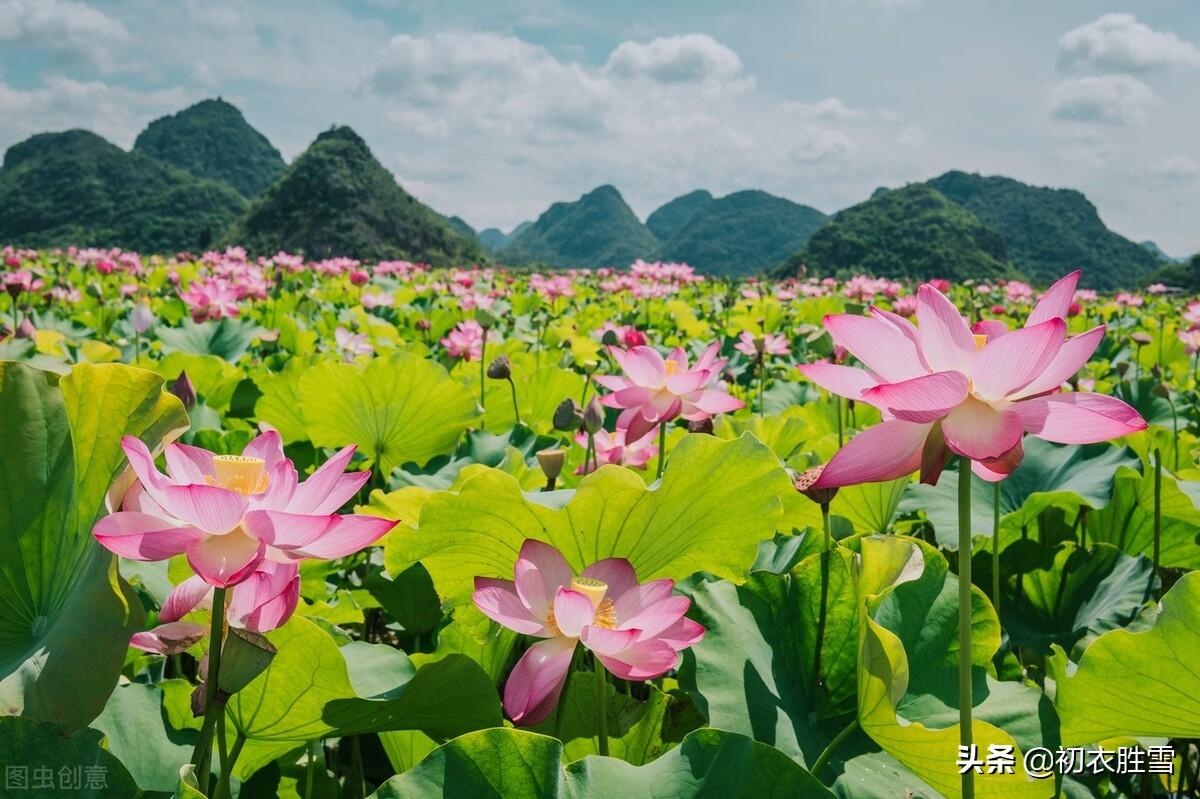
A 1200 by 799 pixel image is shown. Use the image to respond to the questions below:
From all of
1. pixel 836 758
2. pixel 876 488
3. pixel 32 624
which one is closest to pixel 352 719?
pixel 32 624

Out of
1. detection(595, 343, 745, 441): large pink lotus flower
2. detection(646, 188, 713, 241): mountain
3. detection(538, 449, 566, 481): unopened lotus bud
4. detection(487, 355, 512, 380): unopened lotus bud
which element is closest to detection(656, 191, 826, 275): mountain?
detection(646, 188, 713, 241): mountain

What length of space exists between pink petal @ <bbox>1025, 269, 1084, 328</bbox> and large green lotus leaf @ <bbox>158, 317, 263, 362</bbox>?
7.81ft

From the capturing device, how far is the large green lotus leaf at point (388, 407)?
1512 millimetres

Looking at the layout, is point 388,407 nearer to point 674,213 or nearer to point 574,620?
point 574,620

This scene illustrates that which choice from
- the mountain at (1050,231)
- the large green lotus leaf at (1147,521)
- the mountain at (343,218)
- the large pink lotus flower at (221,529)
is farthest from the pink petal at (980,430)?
the mountain at (1050,231)

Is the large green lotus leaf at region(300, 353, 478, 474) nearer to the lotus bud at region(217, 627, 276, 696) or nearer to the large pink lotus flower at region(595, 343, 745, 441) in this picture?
the large pink lotus flower at region(595, 343, 745, 441)

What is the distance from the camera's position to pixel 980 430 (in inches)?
23.0

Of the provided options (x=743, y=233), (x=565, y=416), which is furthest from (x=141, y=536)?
(x=743, y=233)

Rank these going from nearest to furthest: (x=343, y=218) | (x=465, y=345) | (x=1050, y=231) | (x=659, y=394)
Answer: (x=659, y=394), (x=465, y=345), (x=343, y=218), (x=1050, y=231)

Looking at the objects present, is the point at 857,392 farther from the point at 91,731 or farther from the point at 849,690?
the point at 91,731

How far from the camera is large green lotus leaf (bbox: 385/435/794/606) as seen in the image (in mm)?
788

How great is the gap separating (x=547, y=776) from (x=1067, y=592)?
2.87 ft

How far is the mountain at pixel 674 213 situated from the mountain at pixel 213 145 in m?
71.4

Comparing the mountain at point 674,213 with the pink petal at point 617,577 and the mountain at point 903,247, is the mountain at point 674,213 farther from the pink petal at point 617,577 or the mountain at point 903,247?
the pink petal at point 617,577
